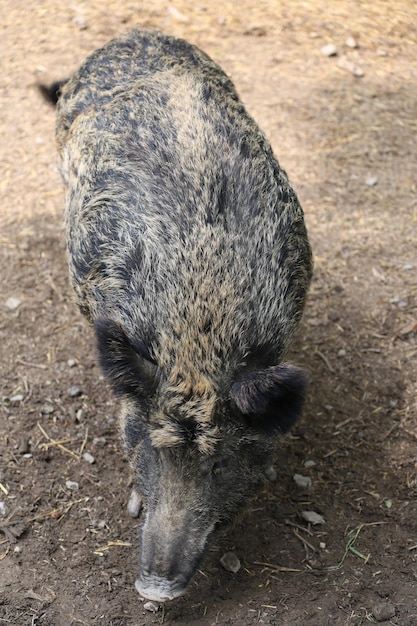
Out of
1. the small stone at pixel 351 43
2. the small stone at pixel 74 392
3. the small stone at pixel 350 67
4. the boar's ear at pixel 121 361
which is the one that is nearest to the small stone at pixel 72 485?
the small stone at pixel 74 392

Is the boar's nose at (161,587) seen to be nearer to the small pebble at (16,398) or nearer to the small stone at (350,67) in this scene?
the small pebble at (16,398)

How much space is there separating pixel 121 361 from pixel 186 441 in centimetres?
51

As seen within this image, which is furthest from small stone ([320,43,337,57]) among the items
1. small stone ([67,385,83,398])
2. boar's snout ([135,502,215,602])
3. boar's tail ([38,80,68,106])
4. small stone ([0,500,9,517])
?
boar's snout ([135,502,215,602])

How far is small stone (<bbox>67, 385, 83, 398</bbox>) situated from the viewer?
5.18 metres

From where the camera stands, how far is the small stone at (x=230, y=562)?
4250 millimetres

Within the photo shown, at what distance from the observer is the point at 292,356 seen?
552cm

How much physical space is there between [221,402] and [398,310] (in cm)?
275

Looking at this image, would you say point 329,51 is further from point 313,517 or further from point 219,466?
point 219,466

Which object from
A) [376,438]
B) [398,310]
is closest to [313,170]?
[398,310]

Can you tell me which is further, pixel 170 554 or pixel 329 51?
pixel 329 51

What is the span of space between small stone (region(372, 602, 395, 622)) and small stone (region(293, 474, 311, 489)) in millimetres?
941

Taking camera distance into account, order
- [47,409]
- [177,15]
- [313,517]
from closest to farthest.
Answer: [313,517] → [47,409] → [177,15]

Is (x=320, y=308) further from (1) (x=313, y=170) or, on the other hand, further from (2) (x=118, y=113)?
(2) (x=118, y=113)

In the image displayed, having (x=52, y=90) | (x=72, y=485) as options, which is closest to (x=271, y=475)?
(x=72, y=485)
